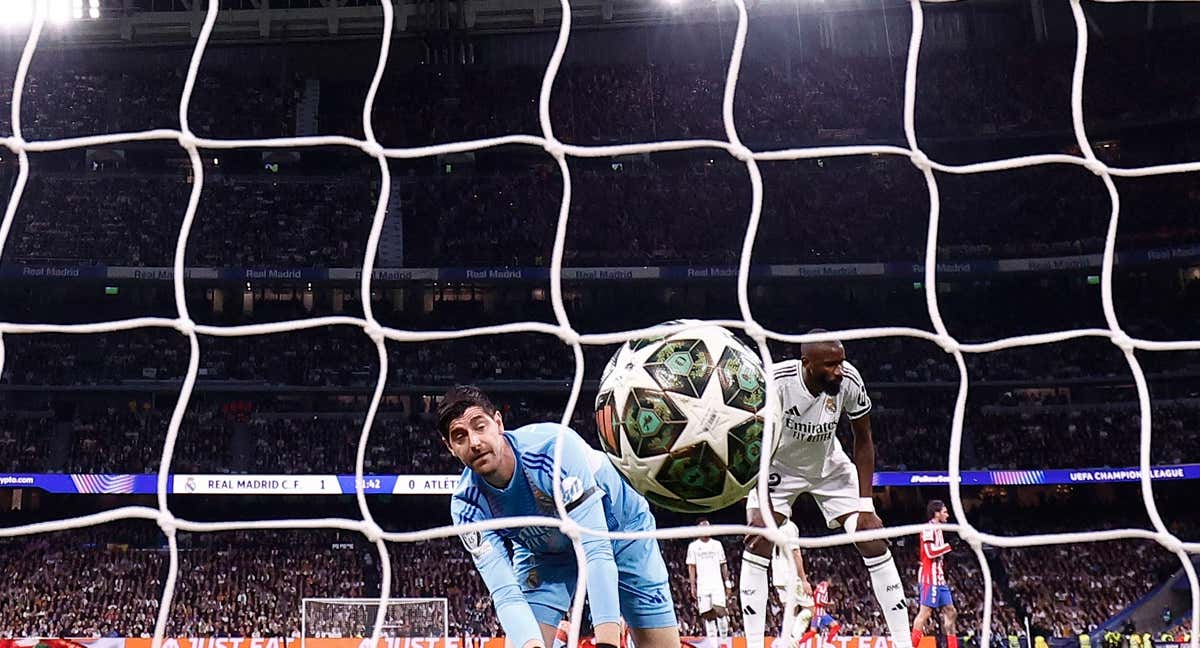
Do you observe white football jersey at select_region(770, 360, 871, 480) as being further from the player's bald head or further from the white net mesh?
the white net mesh

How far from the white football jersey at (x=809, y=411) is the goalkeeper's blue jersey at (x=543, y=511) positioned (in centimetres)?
98

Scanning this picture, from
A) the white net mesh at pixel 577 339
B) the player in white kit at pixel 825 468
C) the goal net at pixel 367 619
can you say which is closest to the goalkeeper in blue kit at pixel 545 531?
the white net mesh at pixel 577 339

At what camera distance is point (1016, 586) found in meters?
20.2

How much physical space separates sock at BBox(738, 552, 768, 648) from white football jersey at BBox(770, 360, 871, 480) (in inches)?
23.4

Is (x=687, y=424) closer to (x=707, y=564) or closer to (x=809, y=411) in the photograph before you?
(x=809, y=411)

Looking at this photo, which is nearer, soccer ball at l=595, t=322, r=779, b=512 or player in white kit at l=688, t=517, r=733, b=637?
soccer ball at l=595, t=322, r=779, b=512

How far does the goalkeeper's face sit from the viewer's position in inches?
137

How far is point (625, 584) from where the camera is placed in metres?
3.99

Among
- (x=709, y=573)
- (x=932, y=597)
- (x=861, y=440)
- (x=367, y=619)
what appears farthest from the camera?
(x=367, y=619)

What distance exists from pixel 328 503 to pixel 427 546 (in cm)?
295

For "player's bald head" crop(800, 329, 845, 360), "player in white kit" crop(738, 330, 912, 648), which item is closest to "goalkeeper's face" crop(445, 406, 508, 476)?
"player in white kit" crop(738, 330, 912, 648)

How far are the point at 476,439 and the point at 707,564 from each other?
25.2 feet

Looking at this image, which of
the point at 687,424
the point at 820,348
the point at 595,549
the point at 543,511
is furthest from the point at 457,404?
the point at 820,348

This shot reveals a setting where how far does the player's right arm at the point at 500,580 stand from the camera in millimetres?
3508
